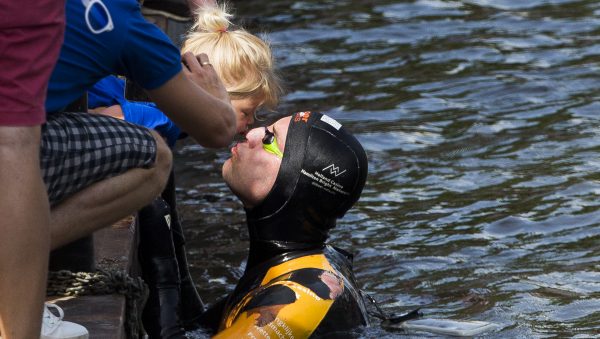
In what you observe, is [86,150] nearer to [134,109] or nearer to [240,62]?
[134,109]

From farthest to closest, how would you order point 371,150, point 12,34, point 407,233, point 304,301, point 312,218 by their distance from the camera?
1. point 371,150
2. point 407,233
3. point 312,218
4. point 304,301
5. point 12,34

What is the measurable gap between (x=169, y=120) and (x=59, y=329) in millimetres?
1960

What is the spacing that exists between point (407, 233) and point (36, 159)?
469cm

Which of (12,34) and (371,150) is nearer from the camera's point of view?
(12,34)

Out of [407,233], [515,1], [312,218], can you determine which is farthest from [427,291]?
[515,1]

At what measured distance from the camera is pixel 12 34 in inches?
140

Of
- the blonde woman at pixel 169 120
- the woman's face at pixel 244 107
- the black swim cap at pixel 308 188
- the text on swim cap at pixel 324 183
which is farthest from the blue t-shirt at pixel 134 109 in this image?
the text on swim cap at pixel 324 183

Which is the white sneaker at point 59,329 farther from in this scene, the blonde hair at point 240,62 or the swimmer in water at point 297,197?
the blonde hair at point 240,62

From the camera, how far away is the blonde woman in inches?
217

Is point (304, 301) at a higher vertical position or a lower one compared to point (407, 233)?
higher

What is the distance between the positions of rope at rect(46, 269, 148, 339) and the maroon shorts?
1140 mm

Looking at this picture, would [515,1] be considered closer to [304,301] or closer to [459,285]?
[459,285]

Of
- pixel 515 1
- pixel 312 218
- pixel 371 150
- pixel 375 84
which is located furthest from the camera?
pixel 515 1

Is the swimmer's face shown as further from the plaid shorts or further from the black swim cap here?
the plaid shorts
